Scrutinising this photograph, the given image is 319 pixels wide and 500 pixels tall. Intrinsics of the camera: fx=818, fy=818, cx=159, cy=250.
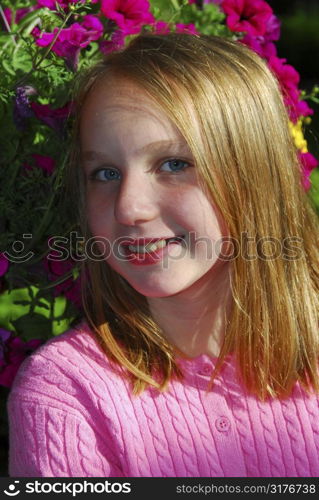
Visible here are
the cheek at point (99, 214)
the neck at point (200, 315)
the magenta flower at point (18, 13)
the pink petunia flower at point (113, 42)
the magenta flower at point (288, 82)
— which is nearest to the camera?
the cheek at point (99, 214)

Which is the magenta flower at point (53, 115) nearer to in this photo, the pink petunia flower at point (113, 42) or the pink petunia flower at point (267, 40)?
the pink petunia flower at point (113, 42)

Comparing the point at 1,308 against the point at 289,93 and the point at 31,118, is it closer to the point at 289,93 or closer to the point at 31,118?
the point at 31,118

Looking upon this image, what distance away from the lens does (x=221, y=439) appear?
5.85 ft

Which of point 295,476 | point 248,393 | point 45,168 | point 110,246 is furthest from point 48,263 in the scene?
point 295,476

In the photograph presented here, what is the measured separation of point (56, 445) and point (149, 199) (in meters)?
0.54

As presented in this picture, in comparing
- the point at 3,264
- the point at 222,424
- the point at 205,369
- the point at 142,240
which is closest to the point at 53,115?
the point at 3,264

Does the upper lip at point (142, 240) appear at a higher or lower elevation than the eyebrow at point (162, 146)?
lower

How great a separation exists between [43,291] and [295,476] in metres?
0.79

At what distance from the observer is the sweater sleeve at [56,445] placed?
1.68 m

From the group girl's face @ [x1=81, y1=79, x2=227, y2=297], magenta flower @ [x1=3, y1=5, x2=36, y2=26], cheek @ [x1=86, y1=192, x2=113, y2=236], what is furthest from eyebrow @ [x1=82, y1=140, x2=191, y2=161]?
magenta flower @ [x1=3, y1=5, x2=36, y2=26]

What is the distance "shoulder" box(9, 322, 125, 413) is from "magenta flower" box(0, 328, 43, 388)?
28 centimetres

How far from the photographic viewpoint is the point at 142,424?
69.2 inches

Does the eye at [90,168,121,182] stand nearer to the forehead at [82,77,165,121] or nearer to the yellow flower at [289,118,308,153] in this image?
the forehead at [82,77,165,121]

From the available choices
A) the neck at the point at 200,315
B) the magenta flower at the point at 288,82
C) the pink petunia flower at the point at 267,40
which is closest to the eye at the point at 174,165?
the neck at the point at 200,315
